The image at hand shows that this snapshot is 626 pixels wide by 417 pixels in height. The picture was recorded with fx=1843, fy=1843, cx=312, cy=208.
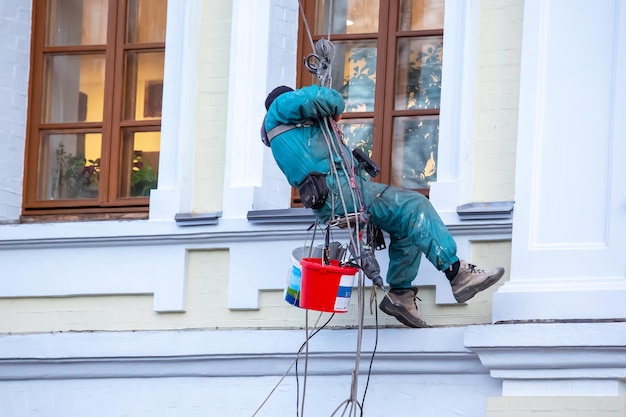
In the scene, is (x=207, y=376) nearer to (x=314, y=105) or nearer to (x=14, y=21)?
(x=314, y=105)

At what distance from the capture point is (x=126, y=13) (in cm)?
1203

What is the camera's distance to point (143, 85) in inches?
469

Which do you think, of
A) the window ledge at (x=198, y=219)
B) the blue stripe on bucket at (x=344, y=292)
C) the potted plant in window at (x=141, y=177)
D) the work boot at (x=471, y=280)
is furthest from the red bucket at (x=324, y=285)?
the potted plant in window at (x=141, y=177)

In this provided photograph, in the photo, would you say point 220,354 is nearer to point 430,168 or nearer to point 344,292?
point 344,292

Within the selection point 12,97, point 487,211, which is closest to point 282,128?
point 487,211

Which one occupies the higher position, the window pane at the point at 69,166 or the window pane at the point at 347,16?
the window pane at the point at 347,16

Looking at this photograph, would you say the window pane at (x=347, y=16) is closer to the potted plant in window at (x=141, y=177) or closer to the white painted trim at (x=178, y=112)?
the white painted trim at (x=178, y=112)

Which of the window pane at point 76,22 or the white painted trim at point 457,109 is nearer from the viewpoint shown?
the white painted trim at point 457,109

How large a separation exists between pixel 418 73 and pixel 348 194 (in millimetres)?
1500

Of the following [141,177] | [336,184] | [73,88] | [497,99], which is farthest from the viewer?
[73,88]

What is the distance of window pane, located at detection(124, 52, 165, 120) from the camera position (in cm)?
1186

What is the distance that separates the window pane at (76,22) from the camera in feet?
39.9

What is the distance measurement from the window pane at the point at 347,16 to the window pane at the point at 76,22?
1.50 meters

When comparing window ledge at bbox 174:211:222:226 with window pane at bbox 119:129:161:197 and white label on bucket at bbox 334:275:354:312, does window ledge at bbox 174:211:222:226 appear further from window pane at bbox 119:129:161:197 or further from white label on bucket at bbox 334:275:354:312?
white label on bucket at bbox 334:275:354:312
